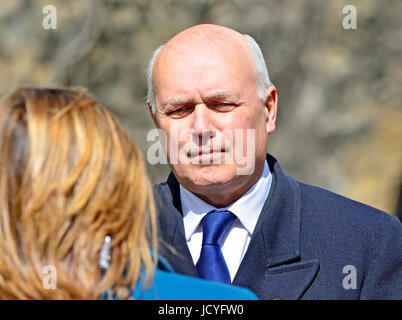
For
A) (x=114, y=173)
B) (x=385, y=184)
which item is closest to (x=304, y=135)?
(x=385, y=184)

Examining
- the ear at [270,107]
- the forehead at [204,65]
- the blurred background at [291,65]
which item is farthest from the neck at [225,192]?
the blurred background at [291,65]

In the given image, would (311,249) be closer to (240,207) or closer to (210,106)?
(240,207)

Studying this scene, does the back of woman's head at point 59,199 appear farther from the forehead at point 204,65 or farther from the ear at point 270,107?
the ear at point 270,107

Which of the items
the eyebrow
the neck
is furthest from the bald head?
the neck

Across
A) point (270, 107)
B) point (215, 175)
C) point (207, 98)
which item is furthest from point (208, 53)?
point (215, 175)

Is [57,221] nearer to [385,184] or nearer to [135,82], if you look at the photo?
[135,82]

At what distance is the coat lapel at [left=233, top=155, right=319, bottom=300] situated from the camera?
2107 mm

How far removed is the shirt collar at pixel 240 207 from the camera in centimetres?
223

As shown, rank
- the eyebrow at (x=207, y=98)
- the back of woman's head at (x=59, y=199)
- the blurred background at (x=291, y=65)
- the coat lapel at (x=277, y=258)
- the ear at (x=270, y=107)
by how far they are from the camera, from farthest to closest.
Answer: the blurred background at (x=291, y=65)
the ear at (x=270, y=107)
the eyebrow at (x=207, y=98)
the coat lapel at (x=277, y=258)
the back of woman's head at (x=59, y=199)

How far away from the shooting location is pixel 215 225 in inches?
86.4

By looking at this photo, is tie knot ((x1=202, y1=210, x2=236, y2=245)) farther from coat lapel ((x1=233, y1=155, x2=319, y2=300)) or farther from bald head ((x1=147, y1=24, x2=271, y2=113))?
bald head ((x1=147, y1=24, x2=271, y2=113))

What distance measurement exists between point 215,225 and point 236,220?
81 mm

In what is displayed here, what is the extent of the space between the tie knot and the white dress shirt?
0.02m

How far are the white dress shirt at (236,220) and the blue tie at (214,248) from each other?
1.0 inches
